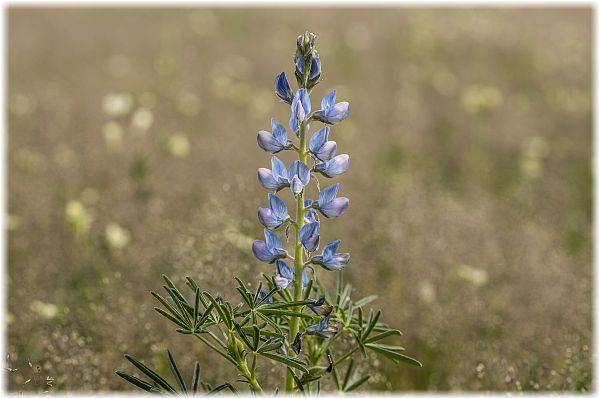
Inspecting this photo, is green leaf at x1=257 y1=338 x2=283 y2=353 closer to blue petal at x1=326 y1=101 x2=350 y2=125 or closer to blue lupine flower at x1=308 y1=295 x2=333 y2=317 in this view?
blue lupine flower at x1=308 y1=295 x2=333 y2=317

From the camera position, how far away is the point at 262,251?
151 cm

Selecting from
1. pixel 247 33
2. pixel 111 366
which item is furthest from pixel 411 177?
pixel 247 33

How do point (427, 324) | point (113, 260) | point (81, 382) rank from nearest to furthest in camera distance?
point (81, 382) → point (427, 324) → point (113, 260)

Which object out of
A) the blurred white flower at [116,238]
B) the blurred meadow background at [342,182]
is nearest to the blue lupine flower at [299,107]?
the blurred meadow background at [342,182]

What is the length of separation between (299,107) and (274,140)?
114 mm

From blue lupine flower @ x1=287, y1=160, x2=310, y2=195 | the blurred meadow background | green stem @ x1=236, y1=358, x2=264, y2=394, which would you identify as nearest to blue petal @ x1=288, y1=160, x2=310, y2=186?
blue lupine flower @ x1=287, y1=160, x2=310, y2=195

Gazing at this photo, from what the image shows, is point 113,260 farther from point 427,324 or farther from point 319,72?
point 319,72

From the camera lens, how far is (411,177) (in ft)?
16.0

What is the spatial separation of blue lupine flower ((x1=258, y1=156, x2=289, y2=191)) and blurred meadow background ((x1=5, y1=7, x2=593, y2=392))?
39.5 inches

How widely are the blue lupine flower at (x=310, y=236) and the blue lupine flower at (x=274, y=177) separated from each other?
121 mm

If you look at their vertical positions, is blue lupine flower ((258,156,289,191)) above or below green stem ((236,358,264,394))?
above

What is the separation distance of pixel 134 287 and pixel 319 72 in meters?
1.91

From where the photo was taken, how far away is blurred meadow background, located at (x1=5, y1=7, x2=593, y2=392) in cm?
266

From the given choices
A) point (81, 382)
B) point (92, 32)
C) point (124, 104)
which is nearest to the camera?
point (81, 382)
